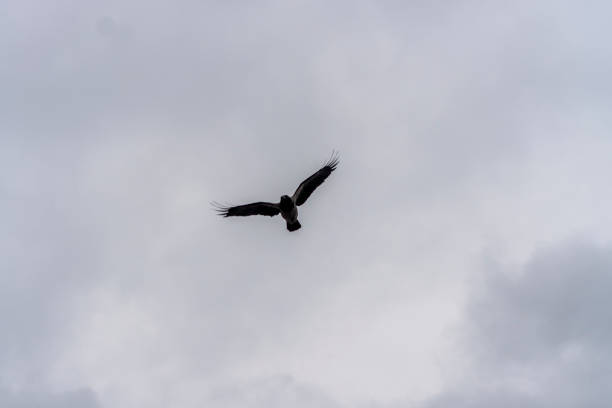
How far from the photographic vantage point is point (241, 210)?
33031 mm

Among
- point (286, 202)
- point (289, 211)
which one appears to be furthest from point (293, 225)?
point (286, 202)

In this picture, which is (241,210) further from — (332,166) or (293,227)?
(332,166)

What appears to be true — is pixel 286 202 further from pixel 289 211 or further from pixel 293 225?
pixel 293 225

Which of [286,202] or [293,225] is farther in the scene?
[293,225]

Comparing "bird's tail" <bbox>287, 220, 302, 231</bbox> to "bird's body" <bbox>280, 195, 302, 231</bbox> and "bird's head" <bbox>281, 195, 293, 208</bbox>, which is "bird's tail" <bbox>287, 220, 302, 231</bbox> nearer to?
"bird's body" <bbox>280, 195, 302, 231</bbox>

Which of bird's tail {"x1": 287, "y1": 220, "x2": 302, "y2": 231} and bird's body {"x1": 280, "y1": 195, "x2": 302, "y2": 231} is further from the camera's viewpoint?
bird's tail {"x1": 287, "y1": 220, "x2": 302, "y2": 231}

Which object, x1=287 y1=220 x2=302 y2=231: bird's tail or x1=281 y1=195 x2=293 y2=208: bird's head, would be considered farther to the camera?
x1=287 y1=220 x2=302 y2=231: bird's tail

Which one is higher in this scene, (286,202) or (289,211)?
(286,202)

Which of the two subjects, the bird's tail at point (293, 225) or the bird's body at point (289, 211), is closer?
the bird's body at point (289, 211)

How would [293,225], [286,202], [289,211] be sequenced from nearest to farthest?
1. [286,202]
2. [289,211]
3. [293,225]

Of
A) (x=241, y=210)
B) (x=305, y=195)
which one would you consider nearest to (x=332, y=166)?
(x=305, y=195)

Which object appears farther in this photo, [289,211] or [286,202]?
[289,211]

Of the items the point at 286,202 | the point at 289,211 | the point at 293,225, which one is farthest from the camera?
the point at 293,225

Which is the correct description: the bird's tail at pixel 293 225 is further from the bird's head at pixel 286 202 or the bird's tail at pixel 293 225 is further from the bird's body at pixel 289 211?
the bird's head at pixel 286 202
